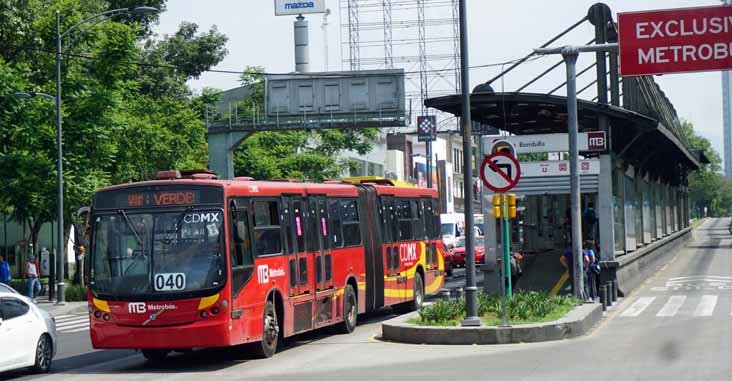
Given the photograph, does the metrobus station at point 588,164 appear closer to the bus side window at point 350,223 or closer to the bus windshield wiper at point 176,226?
the bus side window at point 350,223

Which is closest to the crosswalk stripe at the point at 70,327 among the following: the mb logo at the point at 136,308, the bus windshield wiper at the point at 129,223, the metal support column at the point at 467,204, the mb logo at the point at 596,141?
the bus windshield wiper at the point at 129,223

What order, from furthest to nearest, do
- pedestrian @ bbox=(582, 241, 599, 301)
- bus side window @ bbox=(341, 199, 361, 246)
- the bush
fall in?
1. pedestrian @ bbox=(582, 241, 599, 301)
2. bus side window @ bbox=(341, 199, 361, 246)
3. the bush

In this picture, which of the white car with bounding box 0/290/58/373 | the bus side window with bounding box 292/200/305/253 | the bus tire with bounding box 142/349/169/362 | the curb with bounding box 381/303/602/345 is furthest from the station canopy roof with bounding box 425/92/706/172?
the white car with bounding box 0/290/58/373

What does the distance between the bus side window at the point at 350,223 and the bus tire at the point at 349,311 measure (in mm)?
1003

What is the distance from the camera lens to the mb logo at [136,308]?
17500 millimetres

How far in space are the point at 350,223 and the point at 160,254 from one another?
7.17 meters

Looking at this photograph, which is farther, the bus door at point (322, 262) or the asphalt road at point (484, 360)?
the bus door at point (322, 262)

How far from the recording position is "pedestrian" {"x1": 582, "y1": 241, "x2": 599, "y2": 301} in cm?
2845

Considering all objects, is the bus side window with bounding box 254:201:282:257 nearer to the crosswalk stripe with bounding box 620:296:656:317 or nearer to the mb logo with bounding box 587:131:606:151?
the crosswalk stripe with bounding box 620:296:656:317

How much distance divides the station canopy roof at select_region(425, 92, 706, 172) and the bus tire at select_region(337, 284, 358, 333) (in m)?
8.12

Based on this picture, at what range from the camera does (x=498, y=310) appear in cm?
2206

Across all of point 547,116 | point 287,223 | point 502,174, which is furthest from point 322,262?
point 547,116

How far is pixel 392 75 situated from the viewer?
179 feet

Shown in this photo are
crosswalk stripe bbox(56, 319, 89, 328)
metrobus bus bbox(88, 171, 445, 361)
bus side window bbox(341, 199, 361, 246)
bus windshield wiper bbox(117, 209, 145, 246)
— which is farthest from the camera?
crosswalk stripe bbox(56, 319, 89, 328)
